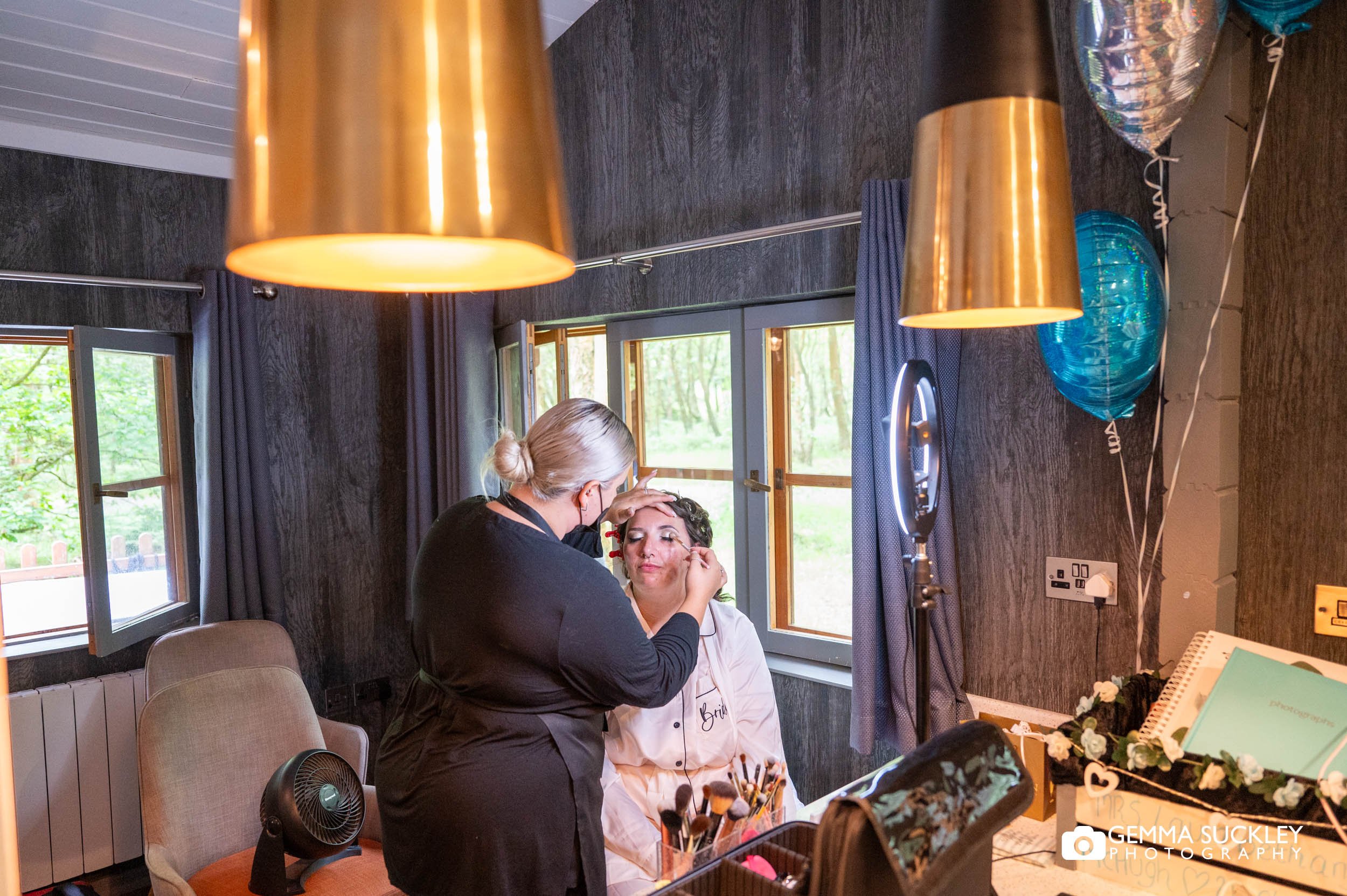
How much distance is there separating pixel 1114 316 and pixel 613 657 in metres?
1.17

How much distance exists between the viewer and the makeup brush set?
4.80 feet

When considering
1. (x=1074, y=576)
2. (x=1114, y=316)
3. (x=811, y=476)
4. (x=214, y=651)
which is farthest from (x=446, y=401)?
(x=1114, y=316)

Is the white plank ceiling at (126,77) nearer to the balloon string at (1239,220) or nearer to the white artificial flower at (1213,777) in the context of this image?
the balloon string at (1239,220)

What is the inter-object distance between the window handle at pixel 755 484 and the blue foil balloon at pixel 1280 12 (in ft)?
5.66

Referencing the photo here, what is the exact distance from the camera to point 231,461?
3238 mm

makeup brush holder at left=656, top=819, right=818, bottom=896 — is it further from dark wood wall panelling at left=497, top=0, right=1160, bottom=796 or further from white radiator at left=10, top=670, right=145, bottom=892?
white radiator at left=10, top=670, right=145, bottom=892

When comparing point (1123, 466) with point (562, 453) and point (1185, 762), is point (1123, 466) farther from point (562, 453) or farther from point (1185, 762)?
point (562, 453)

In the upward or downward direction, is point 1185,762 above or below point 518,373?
below

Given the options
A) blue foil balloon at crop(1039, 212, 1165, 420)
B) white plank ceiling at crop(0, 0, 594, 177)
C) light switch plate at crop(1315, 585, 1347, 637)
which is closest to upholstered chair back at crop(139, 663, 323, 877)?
white plank ceiling at crop(0, 0, 594, 177)

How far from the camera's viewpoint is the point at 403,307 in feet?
12.7

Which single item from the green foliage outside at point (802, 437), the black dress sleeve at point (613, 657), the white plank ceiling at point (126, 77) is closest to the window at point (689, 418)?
the green foliage outside at point (802, 437)

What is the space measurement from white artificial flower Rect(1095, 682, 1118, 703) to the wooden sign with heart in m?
0.21

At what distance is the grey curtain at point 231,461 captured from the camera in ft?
10.5

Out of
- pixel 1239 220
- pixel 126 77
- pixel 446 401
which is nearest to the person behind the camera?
pixel 1239 220
